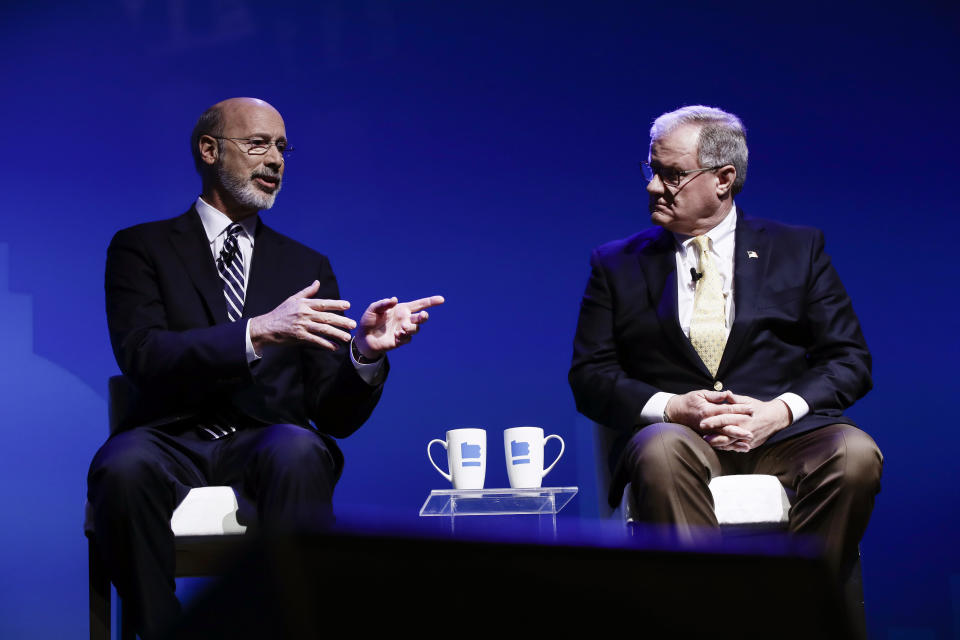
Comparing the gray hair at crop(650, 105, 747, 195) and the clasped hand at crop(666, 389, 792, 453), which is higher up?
the gray hair at crop(650, 105, 747, 195)

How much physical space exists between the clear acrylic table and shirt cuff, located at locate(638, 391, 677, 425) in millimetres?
249

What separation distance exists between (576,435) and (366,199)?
1032 mm

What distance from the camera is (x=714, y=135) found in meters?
2.80

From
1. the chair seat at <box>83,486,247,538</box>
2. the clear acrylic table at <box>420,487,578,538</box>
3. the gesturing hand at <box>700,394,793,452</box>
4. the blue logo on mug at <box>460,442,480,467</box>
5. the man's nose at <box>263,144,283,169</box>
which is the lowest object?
the clear acrylic table at <box>420,487,578,538</box>

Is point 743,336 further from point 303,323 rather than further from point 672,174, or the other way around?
point 303,323

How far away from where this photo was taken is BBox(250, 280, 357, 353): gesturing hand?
2.26 meters

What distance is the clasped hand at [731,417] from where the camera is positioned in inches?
90.4

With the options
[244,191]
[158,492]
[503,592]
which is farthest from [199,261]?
[503,592]

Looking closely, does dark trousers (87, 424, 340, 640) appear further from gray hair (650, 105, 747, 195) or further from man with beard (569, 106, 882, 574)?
gray hair (650, 105, 747, 195)

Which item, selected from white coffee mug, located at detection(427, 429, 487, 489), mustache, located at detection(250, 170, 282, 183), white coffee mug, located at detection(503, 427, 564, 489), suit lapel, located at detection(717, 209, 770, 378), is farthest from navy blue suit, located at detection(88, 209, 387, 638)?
suit lapel, located at detection(717, 209, 770, 378)

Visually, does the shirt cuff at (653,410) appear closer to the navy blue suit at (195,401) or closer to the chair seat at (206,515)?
the navy blue suit at (195,401)

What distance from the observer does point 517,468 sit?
259cm

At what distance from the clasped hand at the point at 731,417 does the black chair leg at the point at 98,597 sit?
134 centimetres

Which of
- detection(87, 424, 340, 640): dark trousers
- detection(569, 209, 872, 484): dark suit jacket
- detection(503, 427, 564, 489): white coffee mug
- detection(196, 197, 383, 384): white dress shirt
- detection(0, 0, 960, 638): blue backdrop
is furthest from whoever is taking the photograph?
detection(0, 0, 960, 638): blue backdrop
